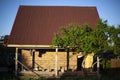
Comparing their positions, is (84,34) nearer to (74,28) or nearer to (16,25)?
(74,28)

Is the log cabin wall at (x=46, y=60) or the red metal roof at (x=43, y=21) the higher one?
the red metal roof at (x=43, y=21)

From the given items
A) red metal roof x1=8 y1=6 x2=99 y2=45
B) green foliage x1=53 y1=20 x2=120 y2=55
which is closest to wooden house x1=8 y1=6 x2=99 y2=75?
red metal roof x1=8 y1=6 x2=99 y2=45

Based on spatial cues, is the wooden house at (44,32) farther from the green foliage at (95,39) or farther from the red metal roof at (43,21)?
the green foliage at (95,39)

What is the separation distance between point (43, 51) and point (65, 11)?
447 centimetres

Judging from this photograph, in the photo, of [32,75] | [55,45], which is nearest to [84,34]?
[55,45]

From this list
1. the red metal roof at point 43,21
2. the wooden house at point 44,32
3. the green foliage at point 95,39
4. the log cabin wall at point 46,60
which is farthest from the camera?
the log cabin wall at point 46,60

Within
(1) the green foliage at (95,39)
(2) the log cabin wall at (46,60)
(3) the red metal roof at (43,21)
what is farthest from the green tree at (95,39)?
(2) the log cabin wall at (46,60)

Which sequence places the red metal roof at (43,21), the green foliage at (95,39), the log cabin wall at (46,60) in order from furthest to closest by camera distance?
the log cabin wall at (46,60) → the red metal roof at (43,21) → the green foliage at (95,39)

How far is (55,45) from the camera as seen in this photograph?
57.8 ft

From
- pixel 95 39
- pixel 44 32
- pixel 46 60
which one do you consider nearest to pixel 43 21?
pixel 44 32

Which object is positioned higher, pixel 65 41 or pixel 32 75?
pixel 65 41

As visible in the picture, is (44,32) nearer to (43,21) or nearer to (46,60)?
(43,21)

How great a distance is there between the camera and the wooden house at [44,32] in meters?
20.6

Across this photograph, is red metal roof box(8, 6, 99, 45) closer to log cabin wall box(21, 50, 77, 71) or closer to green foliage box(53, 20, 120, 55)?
log cabin wall box(21, 50, 77, 71)
